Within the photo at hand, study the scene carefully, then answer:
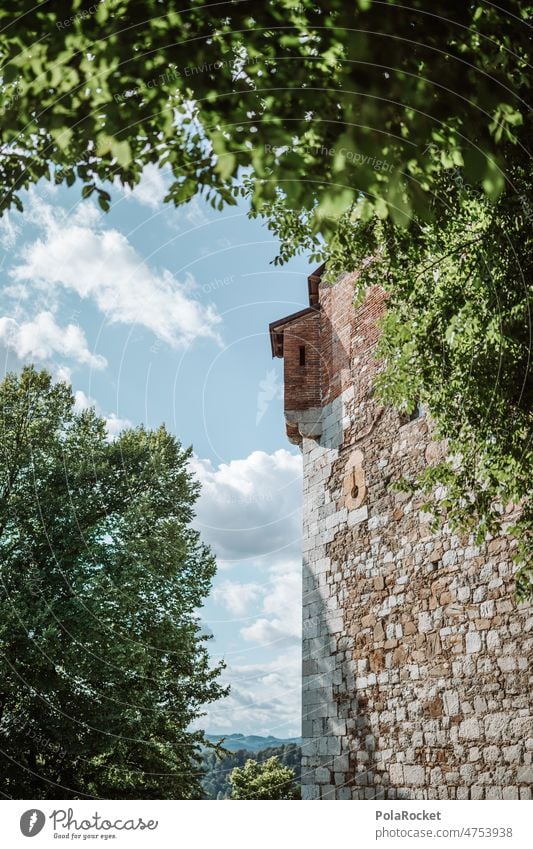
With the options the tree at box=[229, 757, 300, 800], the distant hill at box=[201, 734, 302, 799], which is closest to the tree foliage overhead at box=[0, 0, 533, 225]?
the distant hill at box=[201, 734, 302, 799]

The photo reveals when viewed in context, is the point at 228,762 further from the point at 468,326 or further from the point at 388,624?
the point at 468,326

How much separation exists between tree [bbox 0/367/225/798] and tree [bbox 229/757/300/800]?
0.79m

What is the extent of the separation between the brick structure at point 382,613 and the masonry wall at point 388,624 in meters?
0.02

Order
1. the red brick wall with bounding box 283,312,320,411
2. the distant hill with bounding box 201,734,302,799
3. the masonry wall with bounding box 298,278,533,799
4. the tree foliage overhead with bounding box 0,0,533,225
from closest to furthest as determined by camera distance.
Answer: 1. the tree foliage overhead with bounding box 0,0,533,225
2. the masonry wall with bounding box 298,278,533,799
3. the distant hill with bounding box 201,734,302,799
4. the red brick wall with bounding box 283,312,320,411

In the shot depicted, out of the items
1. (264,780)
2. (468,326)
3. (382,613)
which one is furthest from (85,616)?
(468,326)

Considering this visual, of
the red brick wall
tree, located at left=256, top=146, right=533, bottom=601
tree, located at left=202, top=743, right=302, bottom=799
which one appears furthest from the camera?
the red brick wall

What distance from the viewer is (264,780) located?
32.9 feet

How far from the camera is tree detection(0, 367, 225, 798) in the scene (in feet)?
28.8

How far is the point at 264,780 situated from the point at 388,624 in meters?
4.31

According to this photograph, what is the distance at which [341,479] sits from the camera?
905 centimetres

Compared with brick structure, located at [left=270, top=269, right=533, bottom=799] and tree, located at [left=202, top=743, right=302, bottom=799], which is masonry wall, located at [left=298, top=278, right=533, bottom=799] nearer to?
brick structure, located at [left=270, top=269, right=533, bottom=799]

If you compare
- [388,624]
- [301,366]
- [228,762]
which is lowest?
→ [228,762]

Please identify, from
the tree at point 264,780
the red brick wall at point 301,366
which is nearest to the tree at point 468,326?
the red brick wall at point 301,366
